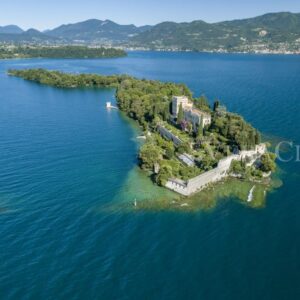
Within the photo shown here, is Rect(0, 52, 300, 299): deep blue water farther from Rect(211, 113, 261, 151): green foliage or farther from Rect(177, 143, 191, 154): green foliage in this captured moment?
Rect(177, 143, 191, 154): green foliage

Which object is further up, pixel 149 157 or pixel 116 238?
pixel 149 157

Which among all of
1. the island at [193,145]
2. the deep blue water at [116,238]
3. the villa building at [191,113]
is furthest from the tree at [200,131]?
the deep blue water at [116,238]

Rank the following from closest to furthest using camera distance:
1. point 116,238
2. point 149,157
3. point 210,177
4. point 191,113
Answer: point 116,238 → point 210,177 → point 149,157 → point 191,113

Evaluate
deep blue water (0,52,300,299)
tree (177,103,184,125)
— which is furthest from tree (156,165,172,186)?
tree (177,103,184,125)

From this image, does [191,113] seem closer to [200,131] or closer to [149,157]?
[200,131]

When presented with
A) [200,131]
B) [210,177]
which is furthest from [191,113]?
[210,177]

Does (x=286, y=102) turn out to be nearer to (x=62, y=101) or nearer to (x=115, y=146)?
(x=115, y=146)

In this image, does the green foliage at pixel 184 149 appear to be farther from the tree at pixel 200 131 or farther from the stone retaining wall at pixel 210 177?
the stone retaining wall at pixel 210 177

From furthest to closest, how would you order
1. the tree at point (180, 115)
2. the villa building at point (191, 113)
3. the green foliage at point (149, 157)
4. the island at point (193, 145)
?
the tree at point (180, 115)
the villa building at point (191, 113)
the green foliage at point (149, 157)
the island at point (193, 145)
